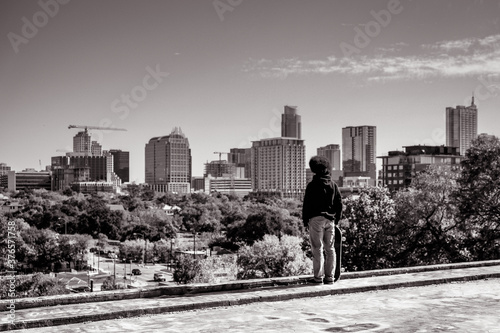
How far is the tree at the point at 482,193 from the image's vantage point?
2133 centimetres

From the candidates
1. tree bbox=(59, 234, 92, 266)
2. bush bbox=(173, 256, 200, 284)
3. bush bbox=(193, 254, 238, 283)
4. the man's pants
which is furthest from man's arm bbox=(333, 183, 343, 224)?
tree bbox=(59, 234, 92, 266)

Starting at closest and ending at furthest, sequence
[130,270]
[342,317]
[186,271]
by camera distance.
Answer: [342,317] → [186,271] → [130,270]

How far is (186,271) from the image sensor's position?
38.9 metres

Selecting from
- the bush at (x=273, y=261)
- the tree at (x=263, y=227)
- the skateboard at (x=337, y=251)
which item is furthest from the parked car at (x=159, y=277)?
the skateboard at (x=337, y=251)

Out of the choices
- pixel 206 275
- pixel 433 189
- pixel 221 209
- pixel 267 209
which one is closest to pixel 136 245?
pixel 267 209

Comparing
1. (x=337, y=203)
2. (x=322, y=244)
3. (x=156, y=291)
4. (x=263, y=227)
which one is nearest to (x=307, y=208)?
(x=337, y=203)

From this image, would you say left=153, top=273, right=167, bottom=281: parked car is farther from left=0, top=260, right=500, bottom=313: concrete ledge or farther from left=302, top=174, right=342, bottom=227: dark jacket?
left=302, top=174, right=342, bottom=227: dark jacket

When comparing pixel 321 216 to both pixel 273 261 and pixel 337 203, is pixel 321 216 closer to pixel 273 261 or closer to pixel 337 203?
pixel 337 203

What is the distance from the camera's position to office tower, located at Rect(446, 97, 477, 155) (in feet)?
499

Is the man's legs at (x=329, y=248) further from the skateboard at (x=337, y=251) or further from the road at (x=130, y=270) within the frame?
the road at (x=130, y=270)

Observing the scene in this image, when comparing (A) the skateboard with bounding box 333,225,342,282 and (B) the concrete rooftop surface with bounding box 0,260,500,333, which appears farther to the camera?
(A) the skateboard with bounding box 333,225,342,282

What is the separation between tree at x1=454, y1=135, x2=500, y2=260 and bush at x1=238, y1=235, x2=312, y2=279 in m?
11.1

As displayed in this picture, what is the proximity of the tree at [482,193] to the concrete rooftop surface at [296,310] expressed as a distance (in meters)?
14.1

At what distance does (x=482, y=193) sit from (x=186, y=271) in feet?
76.0
